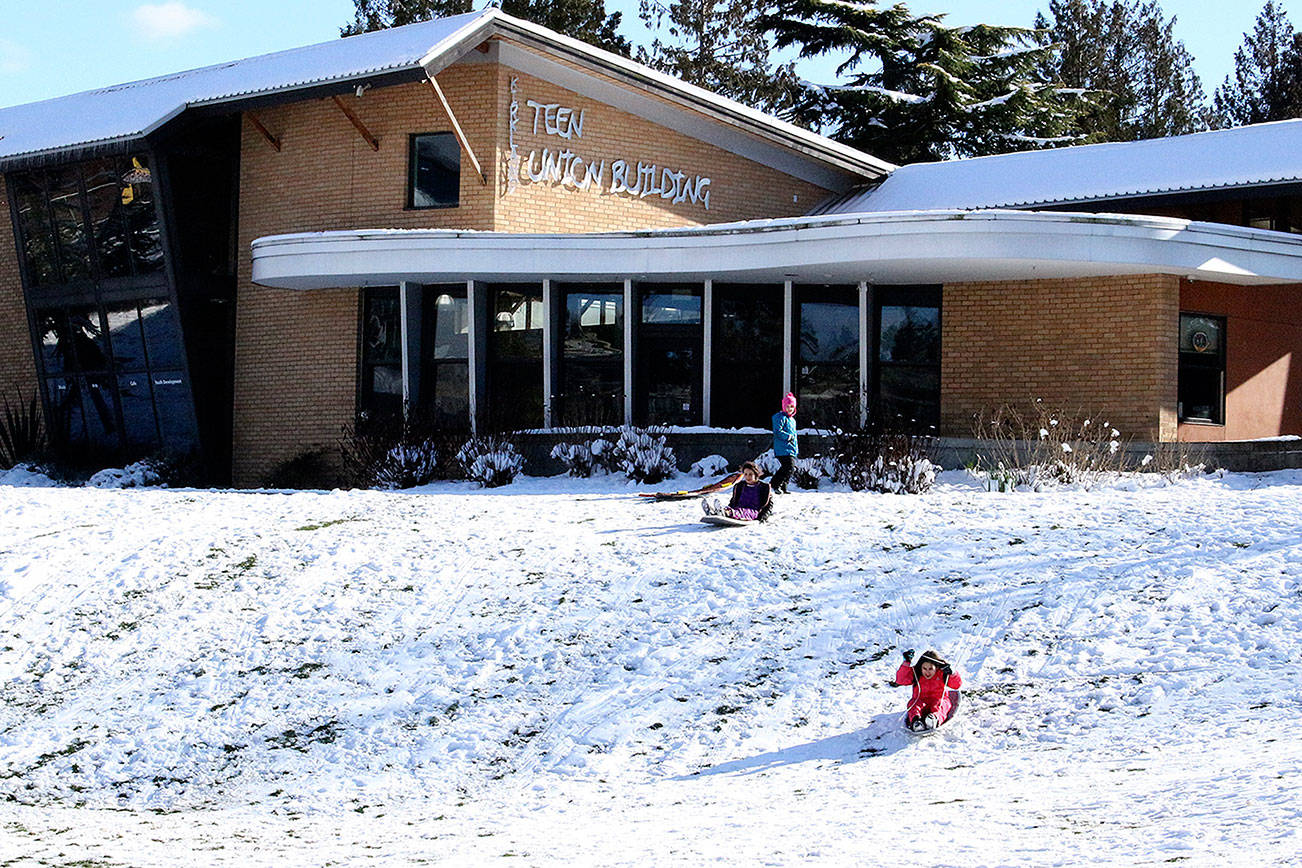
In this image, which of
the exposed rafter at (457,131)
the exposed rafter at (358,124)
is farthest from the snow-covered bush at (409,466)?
the exposed rafter at (358,124)

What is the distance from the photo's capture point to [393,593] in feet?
38.5

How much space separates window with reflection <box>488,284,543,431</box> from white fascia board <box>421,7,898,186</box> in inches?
137

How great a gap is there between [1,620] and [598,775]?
617 cm

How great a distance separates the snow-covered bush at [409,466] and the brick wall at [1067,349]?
7.37m

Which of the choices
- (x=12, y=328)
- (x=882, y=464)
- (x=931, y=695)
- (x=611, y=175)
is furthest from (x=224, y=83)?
(x=931, y=695)

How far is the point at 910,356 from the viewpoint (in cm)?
1942

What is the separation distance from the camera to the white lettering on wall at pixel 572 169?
20.3 m

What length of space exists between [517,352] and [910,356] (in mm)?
5810

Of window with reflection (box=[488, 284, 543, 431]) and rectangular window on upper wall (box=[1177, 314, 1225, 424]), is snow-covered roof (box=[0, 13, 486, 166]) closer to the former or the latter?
window with reflection (box=[488, 284, 543, 431])

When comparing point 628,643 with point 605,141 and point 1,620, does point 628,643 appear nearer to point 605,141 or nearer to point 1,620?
point 1,620

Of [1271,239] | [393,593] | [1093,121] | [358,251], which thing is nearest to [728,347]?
[358,251]

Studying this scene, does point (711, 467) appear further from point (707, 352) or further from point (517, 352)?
point (517, 352)

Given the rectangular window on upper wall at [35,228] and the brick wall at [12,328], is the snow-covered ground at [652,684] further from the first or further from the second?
the brick wall at [12,328]

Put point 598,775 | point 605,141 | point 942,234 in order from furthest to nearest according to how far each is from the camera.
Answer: point 605,141 < point 942,234 < point 598,775
